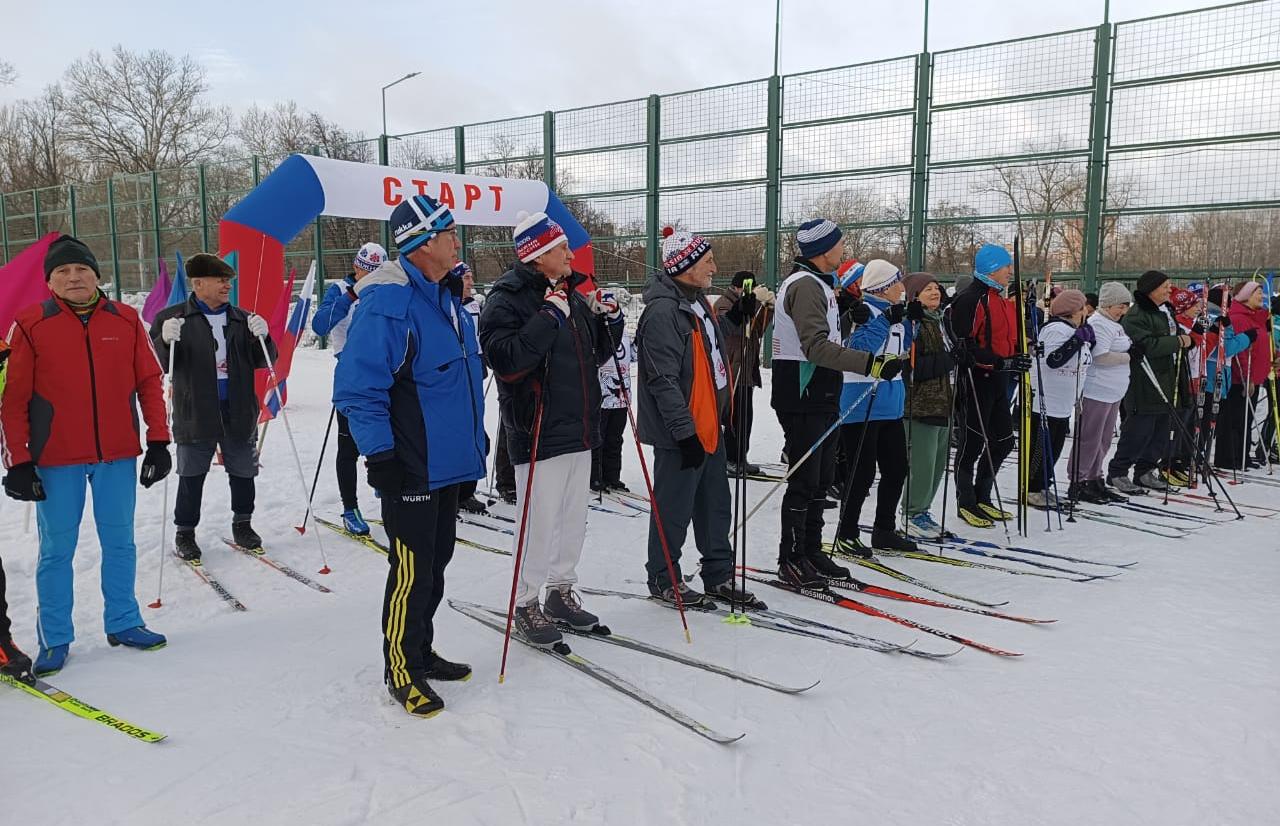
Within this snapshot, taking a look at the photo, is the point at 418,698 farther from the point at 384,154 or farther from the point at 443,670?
the point at 384,154

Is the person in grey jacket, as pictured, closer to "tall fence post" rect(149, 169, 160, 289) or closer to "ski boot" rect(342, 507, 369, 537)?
"ski boot" rect(342, 507, 369, 537)

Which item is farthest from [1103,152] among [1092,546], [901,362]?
[901,362]

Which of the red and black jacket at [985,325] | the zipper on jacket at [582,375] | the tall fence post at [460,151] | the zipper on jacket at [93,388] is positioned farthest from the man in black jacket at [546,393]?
the tall fence post at [460,151]

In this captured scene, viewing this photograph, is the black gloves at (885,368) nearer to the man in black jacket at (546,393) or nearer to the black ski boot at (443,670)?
the man in black jacket at (546,393)

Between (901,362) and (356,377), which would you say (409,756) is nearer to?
(356,377)

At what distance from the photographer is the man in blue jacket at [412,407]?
3.02 m

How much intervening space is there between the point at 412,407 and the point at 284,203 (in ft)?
14.6

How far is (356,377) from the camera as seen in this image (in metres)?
2.99

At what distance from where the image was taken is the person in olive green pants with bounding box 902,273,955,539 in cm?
575

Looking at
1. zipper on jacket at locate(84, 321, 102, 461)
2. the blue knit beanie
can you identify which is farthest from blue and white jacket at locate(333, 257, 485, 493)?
the blue knit beanie

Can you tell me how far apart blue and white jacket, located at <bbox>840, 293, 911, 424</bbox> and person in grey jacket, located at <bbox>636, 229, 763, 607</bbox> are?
1.15 metres

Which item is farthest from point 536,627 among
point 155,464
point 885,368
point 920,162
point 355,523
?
point 920,162

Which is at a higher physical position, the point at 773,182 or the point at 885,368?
the point at 773,182

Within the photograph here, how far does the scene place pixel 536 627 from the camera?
Answer: 12.3 ft
